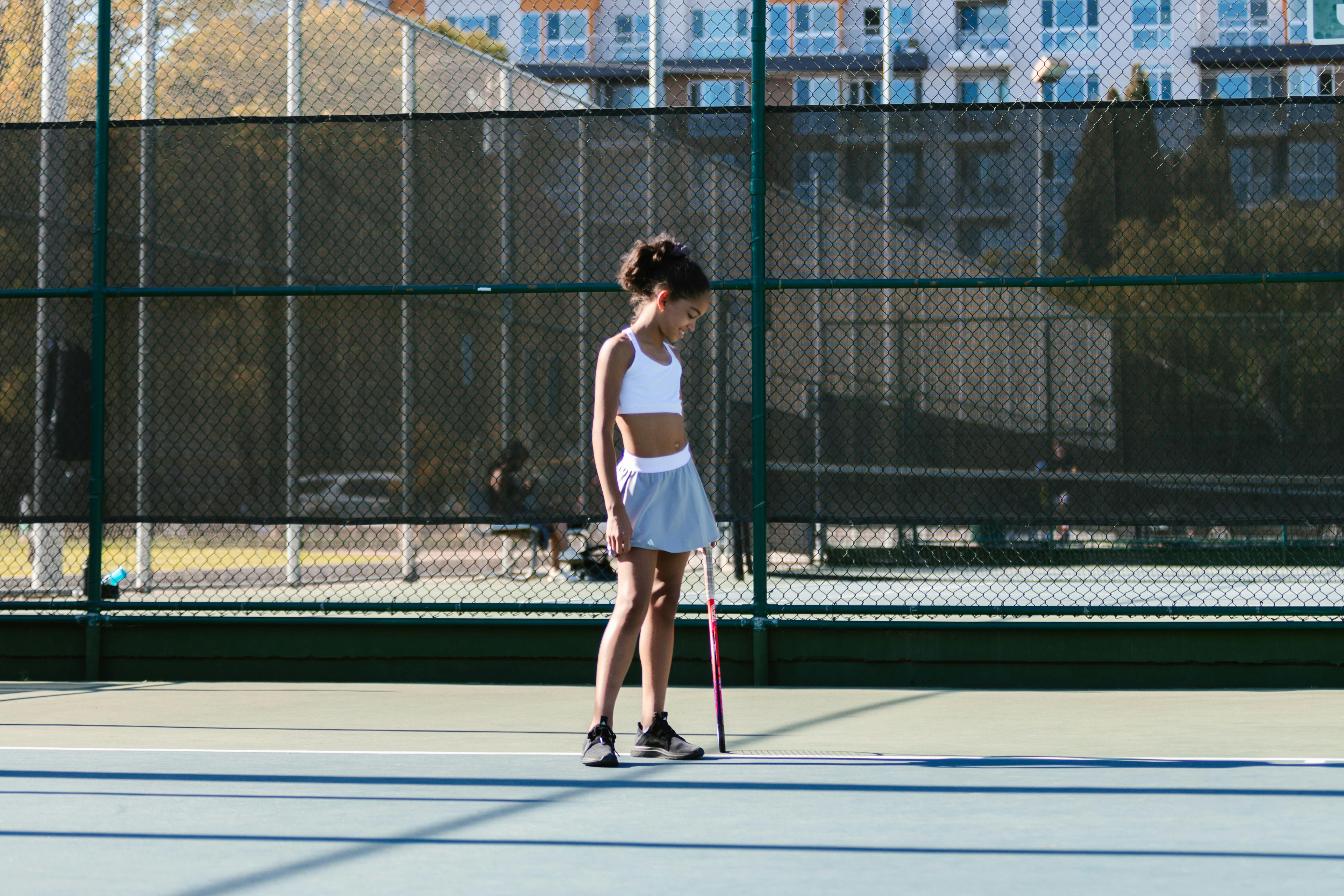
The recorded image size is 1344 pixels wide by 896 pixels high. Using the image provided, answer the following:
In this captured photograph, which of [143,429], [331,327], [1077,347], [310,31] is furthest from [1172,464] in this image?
[310,31]

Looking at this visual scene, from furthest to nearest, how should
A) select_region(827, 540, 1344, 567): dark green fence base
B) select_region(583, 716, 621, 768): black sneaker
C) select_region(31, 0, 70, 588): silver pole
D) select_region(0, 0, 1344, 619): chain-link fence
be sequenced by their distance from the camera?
select_region(827, 540, 1344, 567): dark green fence base → select_region(31, 0, 70, 588): silver pole → select_region(0, 0, 1344, 619): chain-link fence → select_region(583, 716, 621, 768): black sneaker

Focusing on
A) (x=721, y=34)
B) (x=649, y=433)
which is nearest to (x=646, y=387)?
(x=649, y=433)

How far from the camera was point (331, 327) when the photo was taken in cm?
709

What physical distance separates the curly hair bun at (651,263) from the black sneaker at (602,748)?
54.3 inches

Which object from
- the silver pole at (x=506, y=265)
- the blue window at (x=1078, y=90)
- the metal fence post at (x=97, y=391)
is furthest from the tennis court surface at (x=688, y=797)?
the blue window at (x=1078, y=90)

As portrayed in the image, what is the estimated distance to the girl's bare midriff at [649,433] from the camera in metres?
4.83

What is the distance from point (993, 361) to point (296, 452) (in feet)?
10.7

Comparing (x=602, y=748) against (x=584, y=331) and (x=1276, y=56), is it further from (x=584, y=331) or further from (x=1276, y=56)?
(x=1276, y=56)

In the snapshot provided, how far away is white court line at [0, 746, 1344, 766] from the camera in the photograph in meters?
4.81

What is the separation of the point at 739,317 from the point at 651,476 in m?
2.29

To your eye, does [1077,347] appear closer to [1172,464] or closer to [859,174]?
[1172,464]

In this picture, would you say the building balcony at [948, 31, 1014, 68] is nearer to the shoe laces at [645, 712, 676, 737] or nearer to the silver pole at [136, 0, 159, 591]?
the silver pole at [136, 0, 159, 591]

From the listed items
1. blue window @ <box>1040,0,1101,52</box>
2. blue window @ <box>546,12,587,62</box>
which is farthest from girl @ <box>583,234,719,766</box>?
blue window @ <box>1040,0,1101,52</box>

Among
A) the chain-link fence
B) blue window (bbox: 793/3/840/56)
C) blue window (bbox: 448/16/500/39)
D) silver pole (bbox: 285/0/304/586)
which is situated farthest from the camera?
blue window (bbox: 448/16/500/39)
